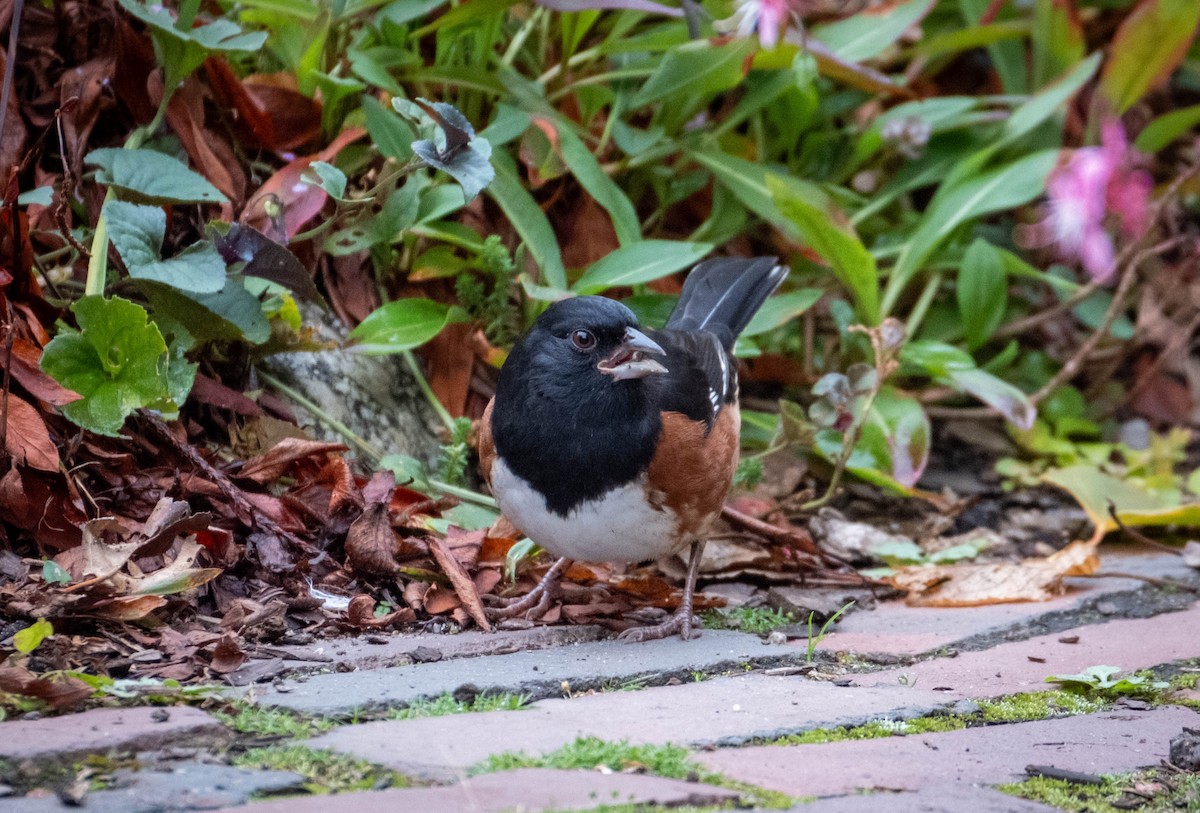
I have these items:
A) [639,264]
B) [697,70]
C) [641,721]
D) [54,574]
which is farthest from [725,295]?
[54,574]

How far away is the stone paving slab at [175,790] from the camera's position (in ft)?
4.86

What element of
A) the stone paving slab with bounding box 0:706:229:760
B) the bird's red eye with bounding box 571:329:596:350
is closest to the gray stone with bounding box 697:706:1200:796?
the stone paving slab with bounding box 0:706:229:760

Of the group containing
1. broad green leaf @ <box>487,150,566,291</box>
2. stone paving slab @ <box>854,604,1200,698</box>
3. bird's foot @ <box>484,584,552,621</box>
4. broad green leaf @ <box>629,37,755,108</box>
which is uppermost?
broad green leaf @ <box>629,37,755,108</box>

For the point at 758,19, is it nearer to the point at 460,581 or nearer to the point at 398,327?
the point at 398,327

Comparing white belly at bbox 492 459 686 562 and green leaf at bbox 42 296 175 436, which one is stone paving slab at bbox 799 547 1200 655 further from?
green leaf at bbox 42 296 175 436

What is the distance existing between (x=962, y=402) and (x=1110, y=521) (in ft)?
3.32

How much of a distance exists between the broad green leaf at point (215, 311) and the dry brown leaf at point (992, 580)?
177cm

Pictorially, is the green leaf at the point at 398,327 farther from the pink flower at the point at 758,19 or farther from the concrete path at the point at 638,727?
the pink flower at the point at 758,19

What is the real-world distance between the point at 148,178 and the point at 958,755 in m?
2.09

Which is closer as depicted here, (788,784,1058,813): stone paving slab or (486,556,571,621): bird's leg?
(788,784,1058,813): stone paving slab

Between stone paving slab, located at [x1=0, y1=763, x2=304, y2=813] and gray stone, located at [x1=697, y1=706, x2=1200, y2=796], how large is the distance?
2.01ft

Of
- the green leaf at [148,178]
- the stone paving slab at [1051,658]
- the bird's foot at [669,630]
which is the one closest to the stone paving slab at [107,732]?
the bird's foot at [669,630]

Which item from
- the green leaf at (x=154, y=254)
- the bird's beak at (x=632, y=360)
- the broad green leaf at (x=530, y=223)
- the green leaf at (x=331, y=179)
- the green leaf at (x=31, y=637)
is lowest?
the green leaf at (x=31, y=637)

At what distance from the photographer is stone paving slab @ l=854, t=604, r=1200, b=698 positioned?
241 centimetres
